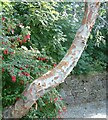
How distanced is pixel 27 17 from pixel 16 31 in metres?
0.34

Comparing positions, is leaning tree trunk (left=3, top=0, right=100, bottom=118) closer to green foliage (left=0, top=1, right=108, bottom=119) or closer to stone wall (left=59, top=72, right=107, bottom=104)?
green foliage (left=0, top=1, right=108, bottom=119)

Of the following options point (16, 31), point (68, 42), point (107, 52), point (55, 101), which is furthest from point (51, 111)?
point (107, 52)

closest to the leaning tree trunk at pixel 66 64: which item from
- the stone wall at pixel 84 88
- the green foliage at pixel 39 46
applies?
the green foliage at pixel 39 46

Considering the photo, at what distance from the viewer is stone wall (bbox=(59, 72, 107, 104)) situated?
5.45 metres

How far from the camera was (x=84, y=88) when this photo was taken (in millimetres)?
5672

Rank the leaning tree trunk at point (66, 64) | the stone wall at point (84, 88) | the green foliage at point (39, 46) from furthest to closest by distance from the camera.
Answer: the stone wall at point (84, 88), the green foliage at point (39, 46), the leaning tree trunk at point (66, 64)

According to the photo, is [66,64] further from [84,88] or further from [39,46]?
[84,88]

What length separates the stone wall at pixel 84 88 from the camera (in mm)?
5453

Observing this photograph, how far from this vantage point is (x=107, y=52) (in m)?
6.32

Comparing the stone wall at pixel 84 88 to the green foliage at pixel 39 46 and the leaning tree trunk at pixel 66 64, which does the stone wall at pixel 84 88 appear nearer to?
the green foliage at pixel 39 46

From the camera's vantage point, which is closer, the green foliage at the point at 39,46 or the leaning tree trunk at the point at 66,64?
the leaning tree trunk at the point at 66,64

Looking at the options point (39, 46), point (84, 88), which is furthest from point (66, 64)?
point (84, 88)

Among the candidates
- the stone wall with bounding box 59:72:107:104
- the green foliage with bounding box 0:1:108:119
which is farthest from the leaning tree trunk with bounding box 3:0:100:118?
the stone wall with bounding box 59:72:107:104

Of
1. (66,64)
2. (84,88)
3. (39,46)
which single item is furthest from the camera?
(84,88)
